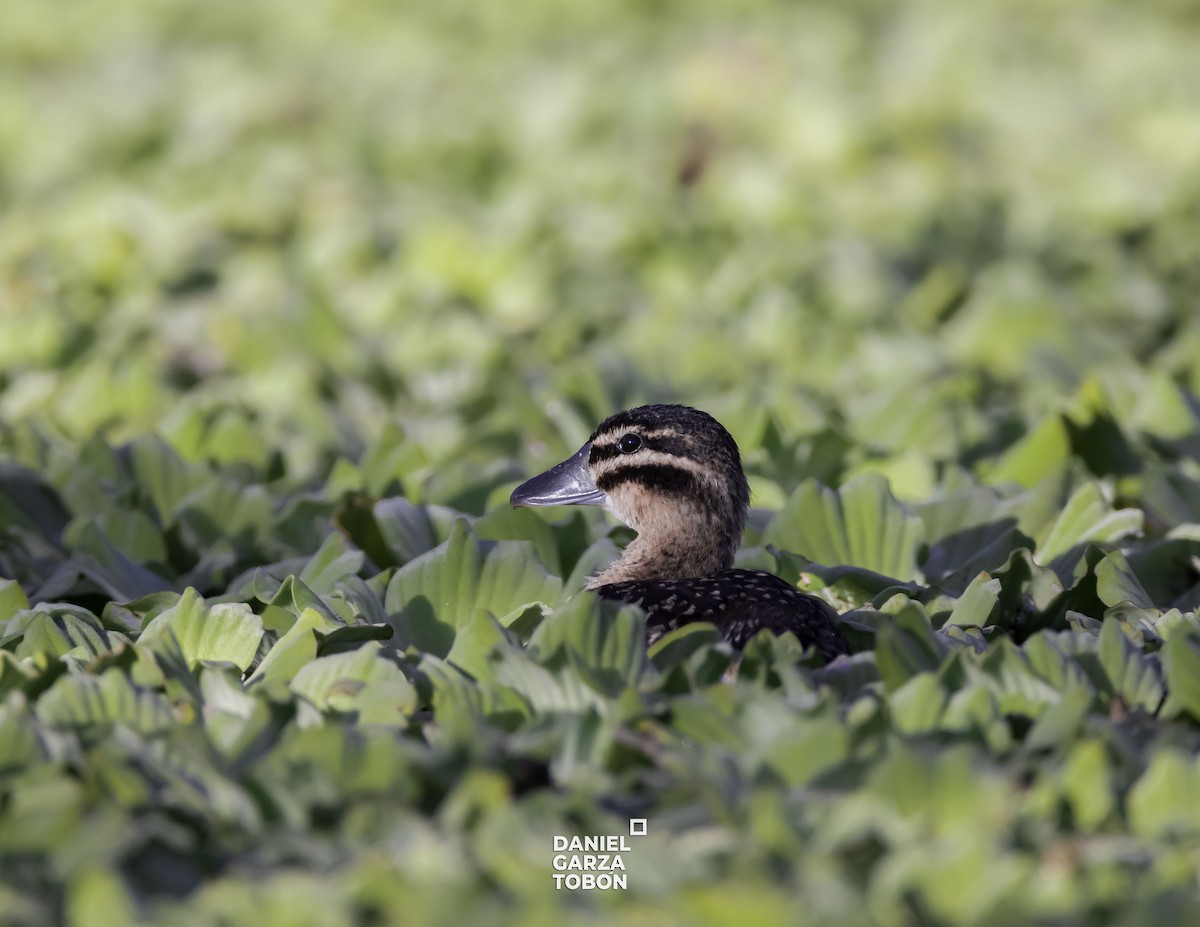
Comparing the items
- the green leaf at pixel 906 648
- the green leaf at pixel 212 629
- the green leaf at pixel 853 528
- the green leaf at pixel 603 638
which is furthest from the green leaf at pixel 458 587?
the green leaf at pixel 906 648

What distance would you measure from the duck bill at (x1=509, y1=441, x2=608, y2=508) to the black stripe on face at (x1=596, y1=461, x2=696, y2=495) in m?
0.06

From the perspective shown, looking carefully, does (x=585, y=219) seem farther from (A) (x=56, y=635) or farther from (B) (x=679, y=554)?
(A) (x=56, y=635)

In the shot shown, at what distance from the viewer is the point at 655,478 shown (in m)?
4.71

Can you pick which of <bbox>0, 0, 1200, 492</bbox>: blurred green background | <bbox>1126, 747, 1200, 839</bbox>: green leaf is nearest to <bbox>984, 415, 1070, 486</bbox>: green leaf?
<bbox>0, 0, 1200, 492</bbox>: blurred green background

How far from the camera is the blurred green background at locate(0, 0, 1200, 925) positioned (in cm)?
287

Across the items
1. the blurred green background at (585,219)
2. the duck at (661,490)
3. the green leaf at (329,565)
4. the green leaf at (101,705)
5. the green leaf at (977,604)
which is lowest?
the green leaf at (101,705)

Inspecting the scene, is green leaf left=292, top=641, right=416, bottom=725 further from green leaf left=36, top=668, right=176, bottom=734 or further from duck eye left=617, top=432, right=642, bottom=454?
duck eye left=617, top=432, right=642, bottom=454

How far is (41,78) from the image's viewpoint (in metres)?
12.0

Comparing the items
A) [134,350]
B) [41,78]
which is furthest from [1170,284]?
[41,78]

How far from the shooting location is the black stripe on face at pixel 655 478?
4.63 metres

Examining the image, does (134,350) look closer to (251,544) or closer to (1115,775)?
(251,544)

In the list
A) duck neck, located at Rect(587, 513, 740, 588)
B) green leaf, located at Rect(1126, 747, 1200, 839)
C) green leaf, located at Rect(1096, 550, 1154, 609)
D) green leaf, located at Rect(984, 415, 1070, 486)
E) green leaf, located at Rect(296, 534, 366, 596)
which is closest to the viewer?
green leaf, located at Rect(1126, 747, 1200, 839)

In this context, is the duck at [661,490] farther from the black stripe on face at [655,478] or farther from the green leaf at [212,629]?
the green leaf at [212,629]

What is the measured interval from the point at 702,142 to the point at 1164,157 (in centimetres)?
265
